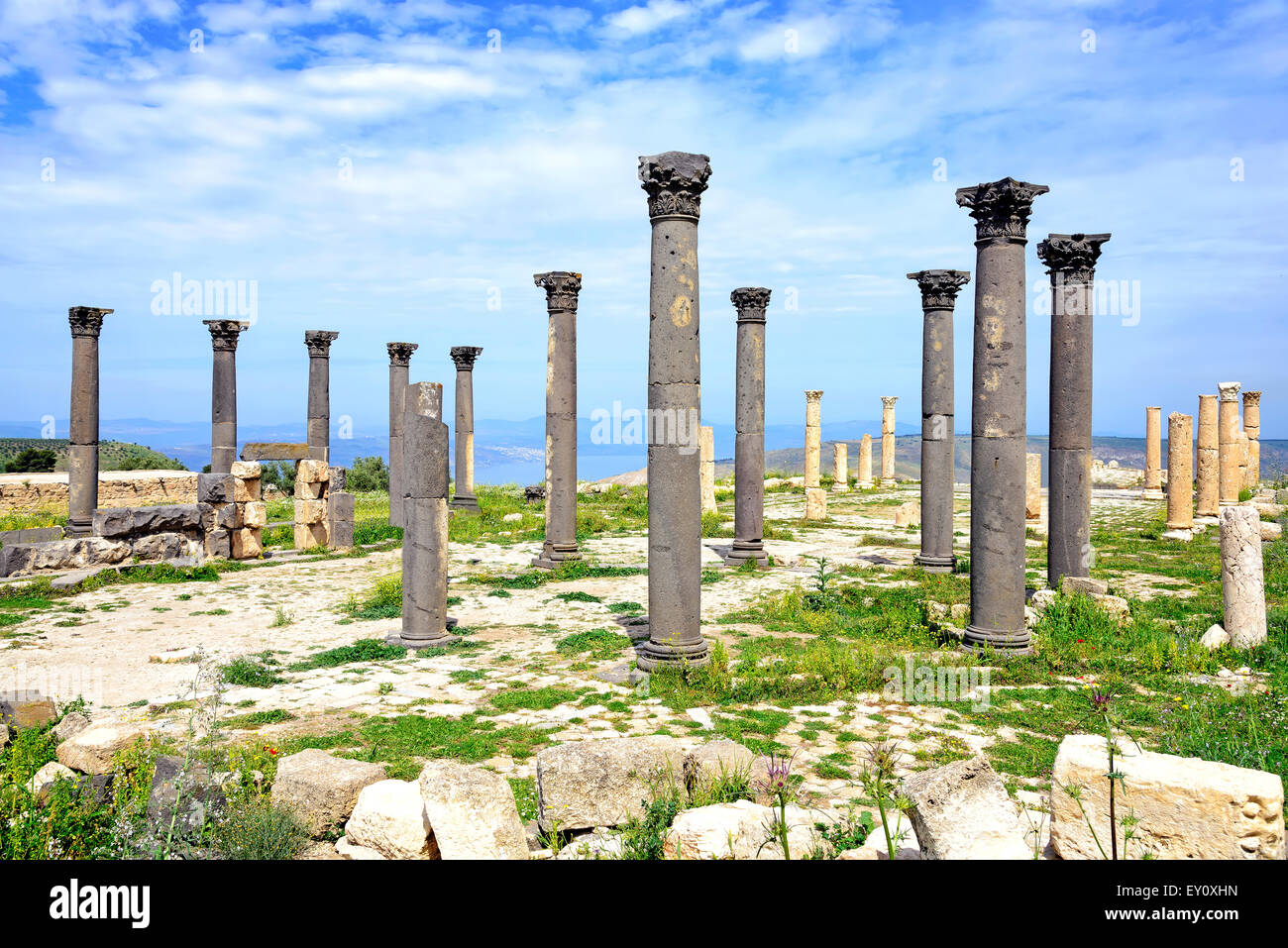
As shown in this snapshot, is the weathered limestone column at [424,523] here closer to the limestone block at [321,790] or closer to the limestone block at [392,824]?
the limestone block at [321,790]

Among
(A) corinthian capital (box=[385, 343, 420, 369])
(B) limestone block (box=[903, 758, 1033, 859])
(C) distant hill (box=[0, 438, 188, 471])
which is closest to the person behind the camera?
(B) limestone block (box=[903, 758, 1033, 859])

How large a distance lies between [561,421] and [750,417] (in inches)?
164

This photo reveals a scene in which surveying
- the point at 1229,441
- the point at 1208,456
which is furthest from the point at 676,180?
the point at 1229,441

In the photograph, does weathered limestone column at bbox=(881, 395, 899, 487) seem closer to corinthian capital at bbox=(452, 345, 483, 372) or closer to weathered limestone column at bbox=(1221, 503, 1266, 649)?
corinthian capital at bbox=(452, 345, 483, 372)

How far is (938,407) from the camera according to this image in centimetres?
1808

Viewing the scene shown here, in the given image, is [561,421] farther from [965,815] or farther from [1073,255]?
[965,815]

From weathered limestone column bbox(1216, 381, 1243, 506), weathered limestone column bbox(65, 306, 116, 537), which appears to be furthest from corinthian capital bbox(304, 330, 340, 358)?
weathered limestone column bbox(1216, 381, 1243, 506)

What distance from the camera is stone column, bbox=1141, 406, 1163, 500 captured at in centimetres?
3278

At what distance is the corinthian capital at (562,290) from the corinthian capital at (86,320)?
510 inches

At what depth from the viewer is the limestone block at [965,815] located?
4.58 metres

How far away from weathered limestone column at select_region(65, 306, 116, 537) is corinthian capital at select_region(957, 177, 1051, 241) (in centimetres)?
2214

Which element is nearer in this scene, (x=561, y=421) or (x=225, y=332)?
(x=561, y=421)

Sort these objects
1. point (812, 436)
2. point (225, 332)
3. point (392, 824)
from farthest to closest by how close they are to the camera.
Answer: point (812, 436) < point (225, 332) < point (392, 824)
